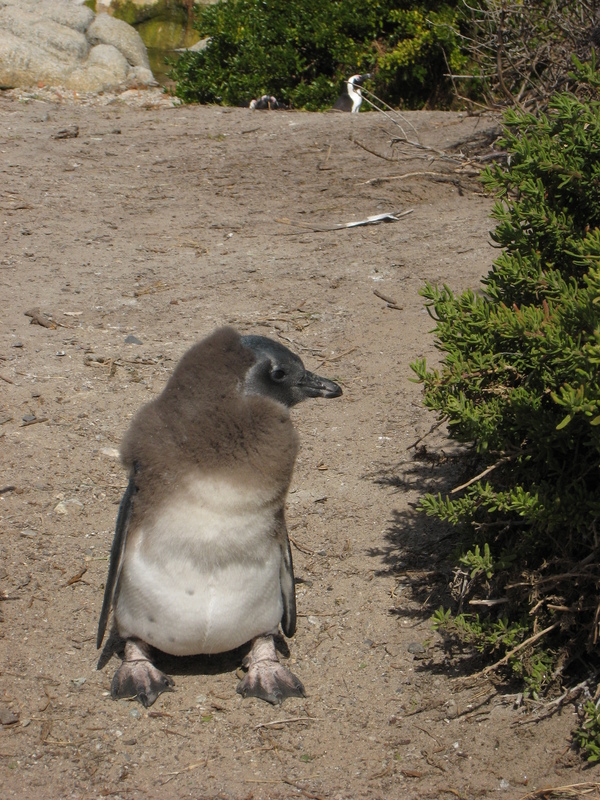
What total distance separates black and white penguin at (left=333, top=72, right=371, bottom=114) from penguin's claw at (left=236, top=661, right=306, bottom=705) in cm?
927

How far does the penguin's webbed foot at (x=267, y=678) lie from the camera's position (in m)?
3.44

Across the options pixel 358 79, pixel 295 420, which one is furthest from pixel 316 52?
pixel 295 420

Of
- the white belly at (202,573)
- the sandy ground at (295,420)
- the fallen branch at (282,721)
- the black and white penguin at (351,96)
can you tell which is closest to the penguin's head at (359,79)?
the black and white penguin at (351,96)

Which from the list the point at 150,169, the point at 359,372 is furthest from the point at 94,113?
the point at 359,372

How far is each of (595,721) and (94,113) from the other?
9787 millimetres

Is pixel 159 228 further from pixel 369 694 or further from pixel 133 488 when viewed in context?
pixel 369 694

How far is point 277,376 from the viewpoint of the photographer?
139 inches

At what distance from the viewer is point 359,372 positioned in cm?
582

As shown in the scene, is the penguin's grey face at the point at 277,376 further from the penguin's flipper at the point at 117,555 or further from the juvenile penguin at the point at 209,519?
the penguin's flipper at the point at 117,555

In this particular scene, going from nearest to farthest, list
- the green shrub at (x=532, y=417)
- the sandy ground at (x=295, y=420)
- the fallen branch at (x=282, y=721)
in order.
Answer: the green shrub at (x=532, y=417)
the sandy ground at (x=295, y=420)
the fallen branch at (x=282, y=721)

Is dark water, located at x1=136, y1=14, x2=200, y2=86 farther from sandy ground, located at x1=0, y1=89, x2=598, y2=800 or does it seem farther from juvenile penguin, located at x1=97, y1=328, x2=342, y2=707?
juvenile penguin, located at x1=97, y1=328, x2=342, y2=707

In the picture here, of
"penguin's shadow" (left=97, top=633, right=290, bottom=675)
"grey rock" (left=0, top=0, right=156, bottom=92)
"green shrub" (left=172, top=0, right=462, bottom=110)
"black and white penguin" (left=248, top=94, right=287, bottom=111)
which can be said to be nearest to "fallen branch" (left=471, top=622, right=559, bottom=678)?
"penguin's shadow" (left=97, top=633, right=290, bottom=675)

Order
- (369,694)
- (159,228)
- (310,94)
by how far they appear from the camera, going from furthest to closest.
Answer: (310,94)
(159,228)
(369,694)

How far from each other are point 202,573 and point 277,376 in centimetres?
83
